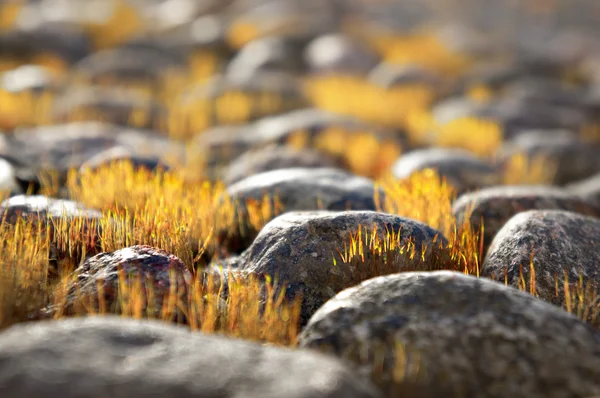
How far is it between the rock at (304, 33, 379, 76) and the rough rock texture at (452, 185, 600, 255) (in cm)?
802

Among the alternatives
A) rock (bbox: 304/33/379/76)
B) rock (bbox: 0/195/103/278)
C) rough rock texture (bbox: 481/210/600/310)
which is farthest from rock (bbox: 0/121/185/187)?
rock (bbox: 304/33/379/76)

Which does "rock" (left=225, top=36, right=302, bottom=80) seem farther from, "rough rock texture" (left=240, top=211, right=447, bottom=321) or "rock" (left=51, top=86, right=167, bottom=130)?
"rough rock texture" (left=240, top=211, right=447, bottom=321)

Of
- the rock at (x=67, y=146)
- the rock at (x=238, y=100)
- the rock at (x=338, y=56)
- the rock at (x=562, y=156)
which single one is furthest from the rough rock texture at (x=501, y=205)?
the rock at (x=338, y=56)

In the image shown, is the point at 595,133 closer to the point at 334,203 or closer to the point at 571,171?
the point at 571,171

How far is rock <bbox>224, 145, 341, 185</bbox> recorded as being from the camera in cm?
605

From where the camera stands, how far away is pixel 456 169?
21.0 ft

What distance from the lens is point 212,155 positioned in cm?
722

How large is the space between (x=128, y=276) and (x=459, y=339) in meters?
1.50

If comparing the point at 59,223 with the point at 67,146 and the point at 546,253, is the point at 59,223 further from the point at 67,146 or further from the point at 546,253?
the point at 67,146

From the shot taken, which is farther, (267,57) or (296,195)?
(267,57)

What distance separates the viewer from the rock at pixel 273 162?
6.05 meters

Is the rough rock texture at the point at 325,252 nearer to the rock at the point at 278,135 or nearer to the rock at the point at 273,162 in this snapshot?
the rock at the point at 273,162

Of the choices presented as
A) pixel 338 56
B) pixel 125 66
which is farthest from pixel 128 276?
pixel 338 56

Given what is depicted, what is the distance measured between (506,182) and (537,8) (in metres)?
22.8
